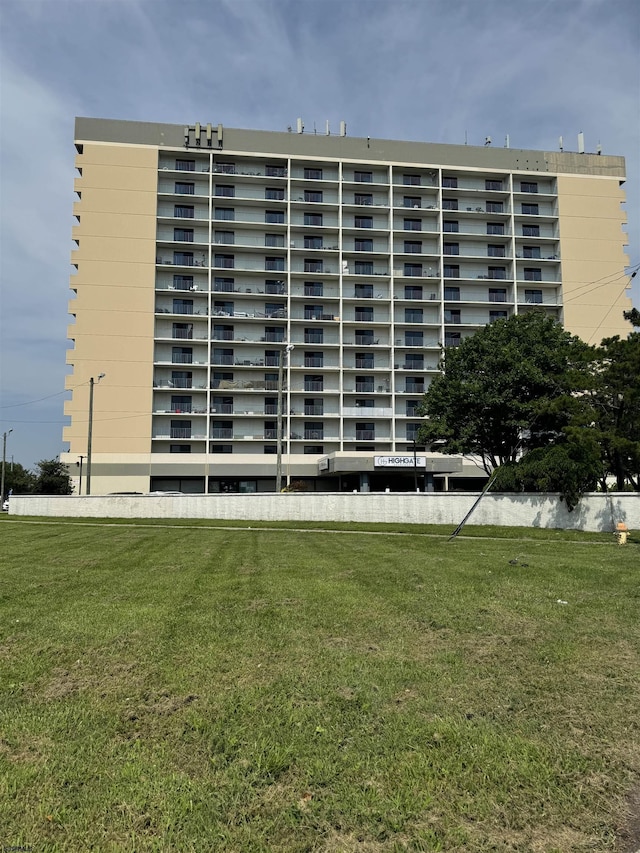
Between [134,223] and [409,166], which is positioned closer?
[134,223]

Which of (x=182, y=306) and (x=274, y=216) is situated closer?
(x=182, y=306)

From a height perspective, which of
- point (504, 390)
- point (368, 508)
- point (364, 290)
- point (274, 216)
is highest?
point (274, 216)

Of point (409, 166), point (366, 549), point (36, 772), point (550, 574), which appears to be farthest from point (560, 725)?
point (409, 166)

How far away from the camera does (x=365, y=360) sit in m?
66.3

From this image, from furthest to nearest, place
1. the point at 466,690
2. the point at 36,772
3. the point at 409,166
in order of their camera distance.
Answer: the point at 409,166
the point at 466,690
the point at 36,772

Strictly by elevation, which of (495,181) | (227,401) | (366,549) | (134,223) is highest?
(495,181)

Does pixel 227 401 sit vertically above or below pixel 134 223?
below

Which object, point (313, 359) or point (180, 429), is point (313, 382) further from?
point (180, 429)

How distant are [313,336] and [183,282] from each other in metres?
15.7

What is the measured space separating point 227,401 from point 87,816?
61862 mm

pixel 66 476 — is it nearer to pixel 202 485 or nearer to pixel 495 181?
pixel 202 485

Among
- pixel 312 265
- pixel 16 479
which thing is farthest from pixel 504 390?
pixel 16 479

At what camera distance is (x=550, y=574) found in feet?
37.9

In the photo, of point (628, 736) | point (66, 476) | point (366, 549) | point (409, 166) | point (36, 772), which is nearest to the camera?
point (36, 772)
